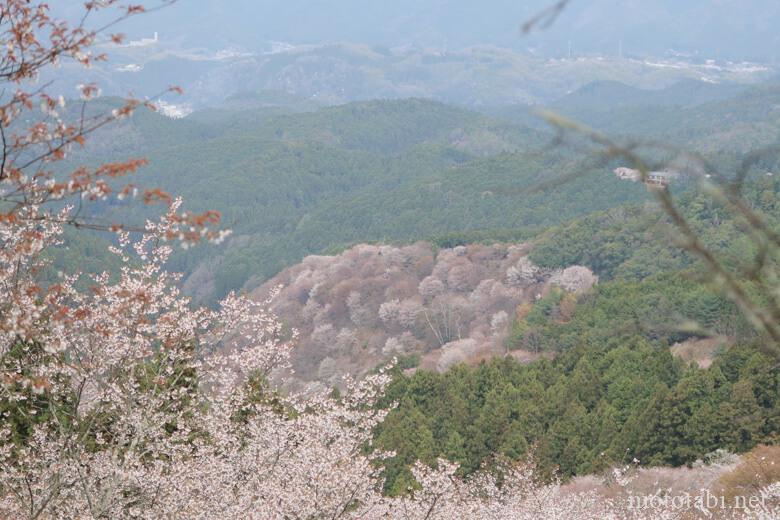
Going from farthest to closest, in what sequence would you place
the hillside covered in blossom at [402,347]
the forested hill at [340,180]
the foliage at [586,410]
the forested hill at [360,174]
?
the forested hill at [340,180]
the forested hill at [360,174]
the foliage at [586,410]
the hillside covered in blossom at [402,347]

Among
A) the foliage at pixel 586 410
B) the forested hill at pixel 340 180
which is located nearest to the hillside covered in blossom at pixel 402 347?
the foliage at pixel 586 410

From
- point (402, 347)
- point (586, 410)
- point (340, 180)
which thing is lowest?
point (340, 180)

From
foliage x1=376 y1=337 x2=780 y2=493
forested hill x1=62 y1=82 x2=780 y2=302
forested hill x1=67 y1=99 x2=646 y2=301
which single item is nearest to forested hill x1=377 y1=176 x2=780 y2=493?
foliage x1=376 y1=337 x2=780 y2=493

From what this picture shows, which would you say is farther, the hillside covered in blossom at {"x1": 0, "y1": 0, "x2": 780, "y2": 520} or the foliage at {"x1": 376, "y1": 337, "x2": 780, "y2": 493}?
the foliage at {"x1": 376, "y1": 337, "x2": 780, "y2": 493}

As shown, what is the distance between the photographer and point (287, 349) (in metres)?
14.1

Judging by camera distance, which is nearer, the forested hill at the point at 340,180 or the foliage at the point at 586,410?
the foliage at the point at 586,410

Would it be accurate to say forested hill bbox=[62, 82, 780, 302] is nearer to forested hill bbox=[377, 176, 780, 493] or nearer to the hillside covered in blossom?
the hillside covered in blossom

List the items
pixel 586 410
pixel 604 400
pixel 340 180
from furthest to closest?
pixel 340 180
pixel 604 400
pixel 586 410

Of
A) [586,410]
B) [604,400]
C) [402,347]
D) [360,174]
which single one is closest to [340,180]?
[360,174]

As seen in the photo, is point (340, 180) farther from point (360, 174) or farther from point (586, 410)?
point (586, 410)

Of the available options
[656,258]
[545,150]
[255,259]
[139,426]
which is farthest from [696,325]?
[255,259]

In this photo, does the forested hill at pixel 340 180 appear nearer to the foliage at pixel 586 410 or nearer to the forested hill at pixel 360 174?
the forested hill at pixel 360 174

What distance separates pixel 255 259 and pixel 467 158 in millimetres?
59597

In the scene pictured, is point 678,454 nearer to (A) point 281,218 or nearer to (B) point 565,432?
(B) point 565,432
